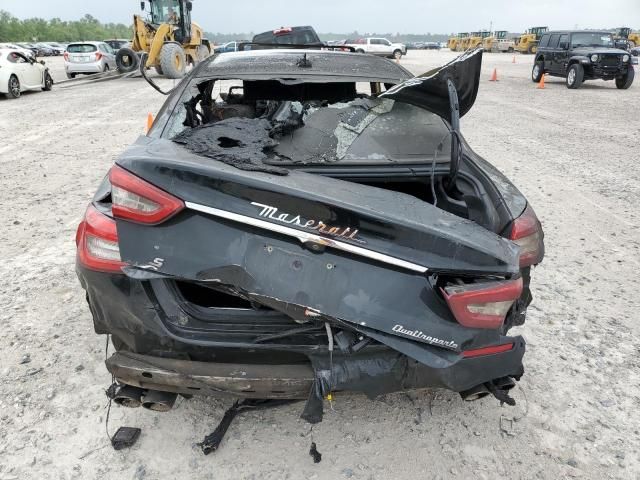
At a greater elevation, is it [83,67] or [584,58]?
[584,58]

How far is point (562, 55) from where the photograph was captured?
→ 1644 centimetres

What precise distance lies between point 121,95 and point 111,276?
14.0 meters

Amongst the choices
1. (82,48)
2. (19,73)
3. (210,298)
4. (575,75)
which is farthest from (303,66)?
(82,48)

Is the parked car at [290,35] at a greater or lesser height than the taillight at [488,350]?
greater

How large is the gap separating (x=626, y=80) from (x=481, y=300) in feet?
57.7

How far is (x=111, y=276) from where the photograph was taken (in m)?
1.85

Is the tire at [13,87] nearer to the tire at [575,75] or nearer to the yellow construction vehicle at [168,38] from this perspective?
the yellow construction vehicle at [168,38]

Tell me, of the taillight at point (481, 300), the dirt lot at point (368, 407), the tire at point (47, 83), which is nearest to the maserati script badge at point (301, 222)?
the taillight at point (481, 300)

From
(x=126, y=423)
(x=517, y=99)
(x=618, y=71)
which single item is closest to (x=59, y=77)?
(x=517, y=99)

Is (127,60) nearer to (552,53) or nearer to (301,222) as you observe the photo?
(552,53)

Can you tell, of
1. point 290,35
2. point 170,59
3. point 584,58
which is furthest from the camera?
point 170,59

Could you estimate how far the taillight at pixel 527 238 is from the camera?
85.2 inches

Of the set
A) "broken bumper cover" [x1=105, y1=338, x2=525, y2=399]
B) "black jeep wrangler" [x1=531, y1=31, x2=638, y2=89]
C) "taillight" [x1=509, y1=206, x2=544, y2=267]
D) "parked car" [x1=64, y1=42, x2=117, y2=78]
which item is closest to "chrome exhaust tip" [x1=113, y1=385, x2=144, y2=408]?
"broken bumper cover" [x1=105, y1=338, x2=525, y2=399]

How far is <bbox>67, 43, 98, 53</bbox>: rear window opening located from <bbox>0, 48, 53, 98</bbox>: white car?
4.94 meters
